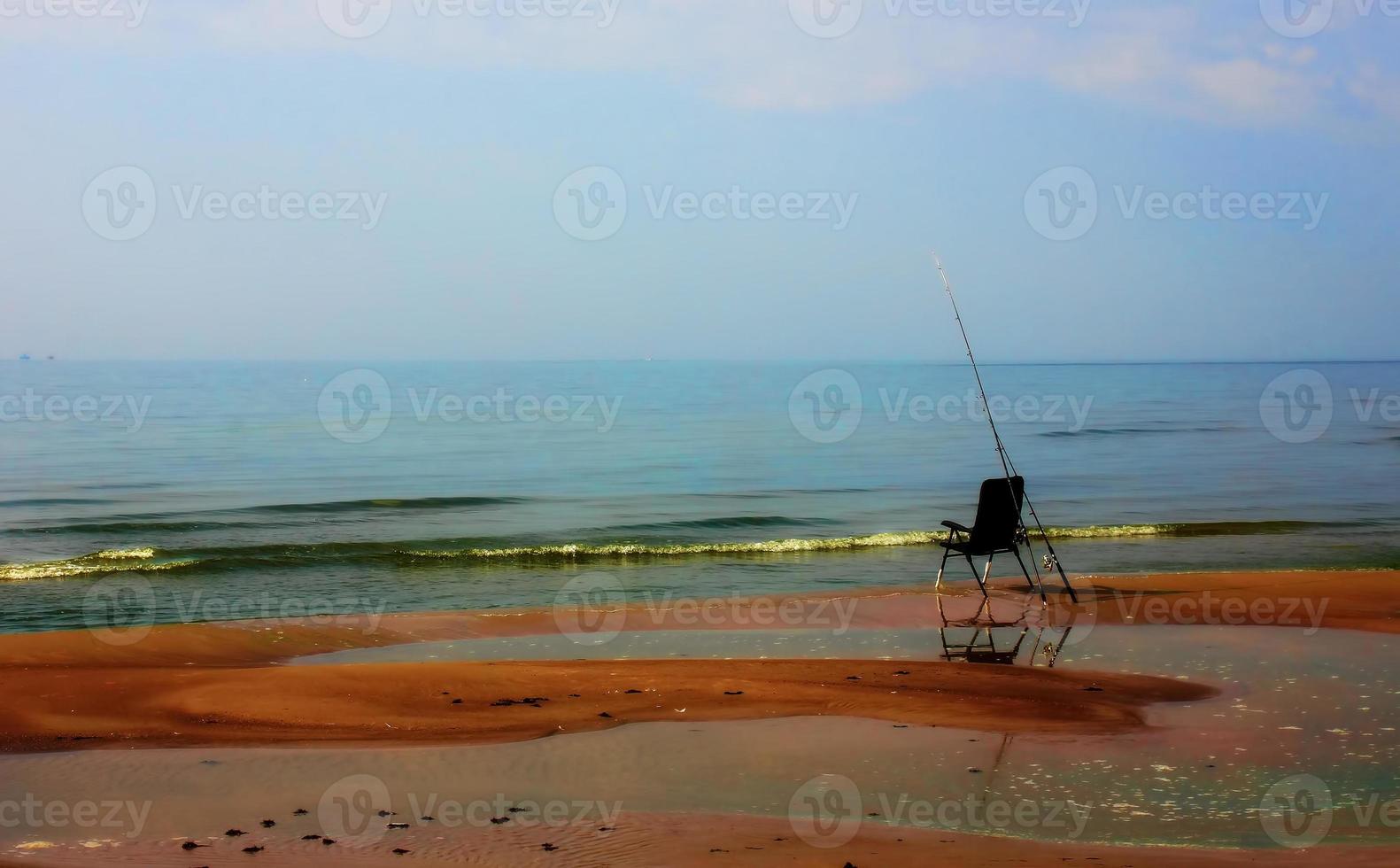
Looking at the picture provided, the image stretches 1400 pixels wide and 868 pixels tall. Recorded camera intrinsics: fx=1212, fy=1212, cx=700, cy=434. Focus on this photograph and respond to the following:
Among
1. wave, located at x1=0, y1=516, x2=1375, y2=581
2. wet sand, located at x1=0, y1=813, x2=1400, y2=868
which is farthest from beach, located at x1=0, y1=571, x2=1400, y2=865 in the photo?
wave, located at x1=0, y1=516, x2=1375, y2=581

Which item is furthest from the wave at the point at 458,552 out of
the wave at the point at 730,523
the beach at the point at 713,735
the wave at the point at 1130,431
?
the wave at the point at 1130,431

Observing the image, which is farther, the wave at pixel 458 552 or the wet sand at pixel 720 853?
the wave at pixel 458 552

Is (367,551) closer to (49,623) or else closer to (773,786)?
(49,623)

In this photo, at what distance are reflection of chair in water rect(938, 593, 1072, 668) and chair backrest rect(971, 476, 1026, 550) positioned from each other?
0.67 meters

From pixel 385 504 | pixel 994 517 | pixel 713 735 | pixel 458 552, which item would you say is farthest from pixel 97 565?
pixel 713 735

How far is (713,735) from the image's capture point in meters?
6.96

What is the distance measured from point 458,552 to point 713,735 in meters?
10.0

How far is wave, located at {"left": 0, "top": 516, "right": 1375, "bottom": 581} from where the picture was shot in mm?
15242

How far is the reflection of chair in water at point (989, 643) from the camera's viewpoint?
892 cm

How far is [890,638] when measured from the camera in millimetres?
9773

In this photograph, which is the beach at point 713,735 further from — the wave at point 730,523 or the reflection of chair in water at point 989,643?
the wave at point 730,523

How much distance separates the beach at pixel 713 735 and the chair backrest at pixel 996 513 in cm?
70

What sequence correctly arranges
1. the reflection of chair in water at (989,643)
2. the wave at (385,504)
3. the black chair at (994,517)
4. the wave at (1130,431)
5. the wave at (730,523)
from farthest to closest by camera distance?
the wave at (1130,431) → the wave at (385,504) → the wave at (730,523) → the black chair at (994,517) → the reflection of chair in water at (989,643)

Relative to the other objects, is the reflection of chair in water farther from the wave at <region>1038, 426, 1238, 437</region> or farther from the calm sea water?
the wave at <region>1038, 426, 1238, 437</region>
